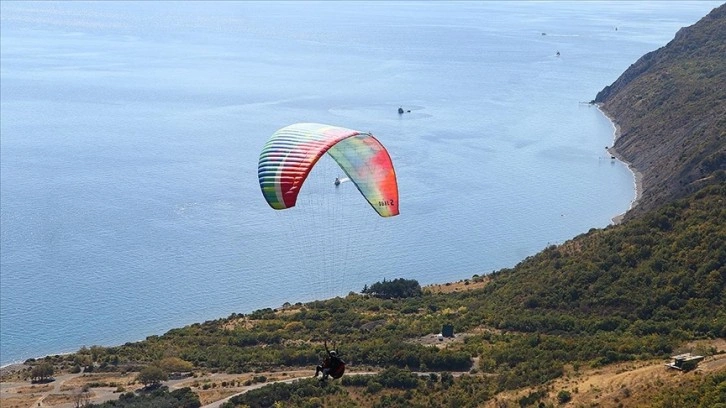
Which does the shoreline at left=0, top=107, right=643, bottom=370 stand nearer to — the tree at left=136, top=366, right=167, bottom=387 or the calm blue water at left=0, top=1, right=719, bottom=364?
the calm blue water at left=0, top=1, right=719, bottom=364

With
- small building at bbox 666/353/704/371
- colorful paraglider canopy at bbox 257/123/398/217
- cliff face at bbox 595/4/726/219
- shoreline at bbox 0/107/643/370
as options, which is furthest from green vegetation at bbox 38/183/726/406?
cliff face at bbox 595/4/726/219

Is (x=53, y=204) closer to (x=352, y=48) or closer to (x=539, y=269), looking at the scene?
(x=539, y=269)

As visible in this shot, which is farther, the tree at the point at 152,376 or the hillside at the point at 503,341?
the tree at the point at 152,376

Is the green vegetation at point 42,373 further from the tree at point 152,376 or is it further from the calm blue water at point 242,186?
the calm blue water at point 242,186

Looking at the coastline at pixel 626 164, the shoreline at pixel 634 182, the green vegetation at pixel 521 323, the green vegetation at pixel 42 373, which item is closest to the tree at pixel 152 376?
the green vegetation at pixel 521 323

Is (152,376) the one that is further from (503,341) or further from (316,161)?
(316,161)

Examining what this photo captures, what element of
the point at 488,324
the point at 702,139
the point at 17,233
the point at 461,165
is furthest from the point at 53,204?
the point at 702,139
